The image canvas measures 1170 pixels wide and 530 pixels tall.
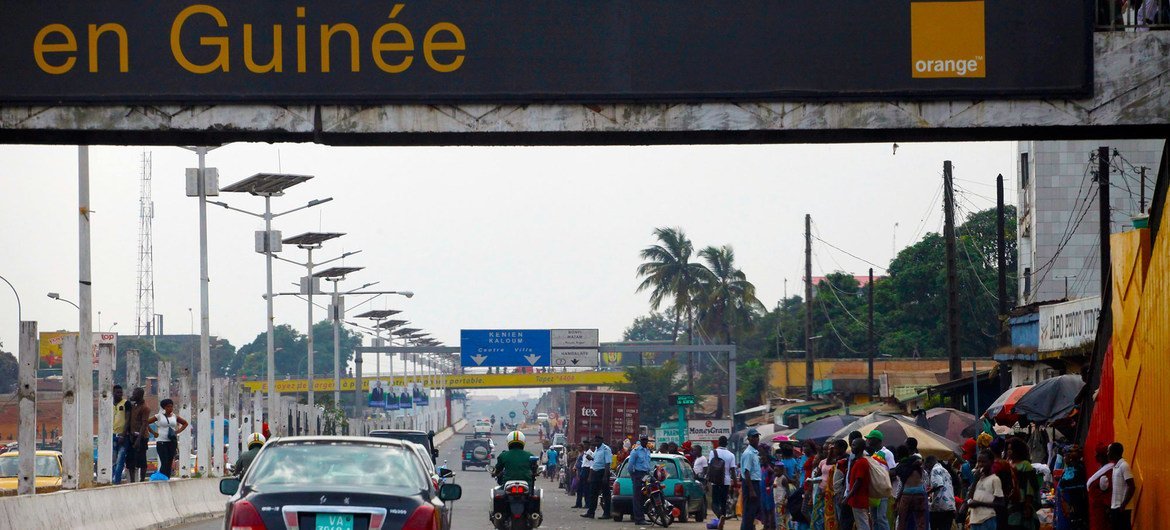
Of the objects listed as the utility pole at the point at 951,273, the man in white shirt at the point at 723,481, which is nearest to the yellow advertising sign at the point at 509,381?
the utility pole at the point at 951,273

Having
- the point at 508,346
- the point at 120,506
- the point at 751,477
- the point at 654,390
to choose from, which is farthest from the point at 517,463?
the point at 654,390

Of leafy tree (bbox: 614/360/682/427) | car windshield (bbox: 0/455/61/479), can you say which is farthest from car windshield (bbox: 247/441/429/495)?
leafy tree (bbox: 614/360/682/427)

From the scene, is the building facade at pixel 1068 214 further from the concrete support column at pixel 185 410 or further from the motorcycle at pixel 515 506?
the motorcycle at pixel 515 506

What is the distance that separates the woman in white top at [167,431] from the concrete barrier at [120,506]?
0.48m

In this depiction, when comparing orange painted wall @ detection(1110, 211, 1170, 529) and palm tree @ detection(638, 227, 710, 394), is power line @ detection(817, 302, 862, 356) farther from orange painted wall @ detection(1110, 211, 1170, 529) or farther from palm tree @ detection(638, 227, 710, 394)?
orange painted wall @ detection(1110, 211, 1170, 529)

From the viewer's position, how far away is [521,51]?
13.8 meters

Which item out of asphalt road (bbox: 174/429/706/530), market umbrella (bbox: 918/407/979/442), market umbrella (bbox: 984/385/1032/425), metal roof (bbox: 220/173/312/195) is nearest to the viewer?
asphalt road (bbox: 174/429/706/530)

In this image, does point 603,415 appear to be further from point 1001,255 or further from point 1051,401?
point 1051,401

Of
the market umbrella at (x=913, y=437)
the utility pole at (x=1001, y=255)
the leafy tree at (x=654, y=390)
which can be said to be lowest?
the leafy tree at (x=654, y=390)

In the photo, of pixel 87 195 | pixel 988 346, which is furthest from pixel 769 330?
pixel 87 195

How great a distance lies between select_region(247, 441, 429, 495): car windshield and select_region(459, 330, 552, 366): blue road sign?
55.0 metres

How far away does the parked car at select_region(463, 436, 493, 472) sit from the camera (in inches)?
2817

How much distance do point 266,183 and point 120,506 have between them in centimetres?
2568

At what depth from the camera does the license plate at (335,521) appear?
11586 millimetres
